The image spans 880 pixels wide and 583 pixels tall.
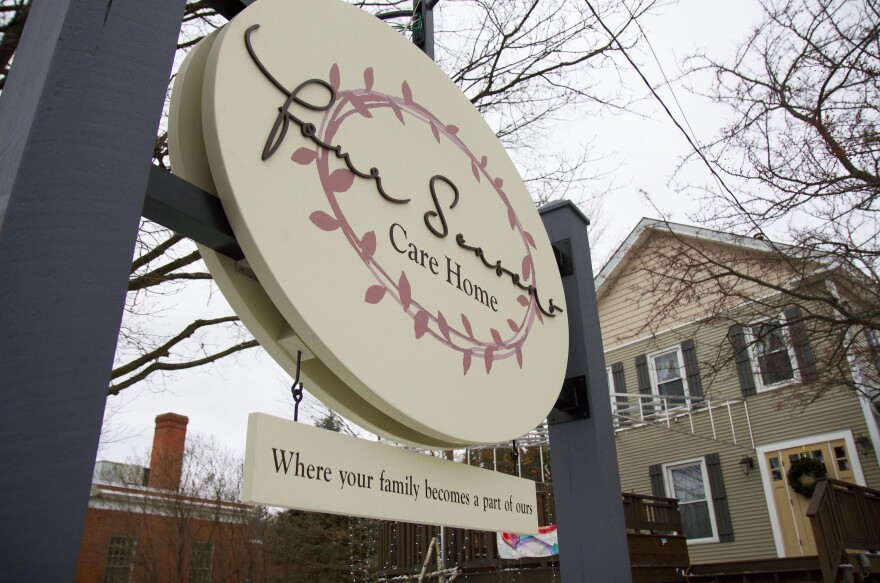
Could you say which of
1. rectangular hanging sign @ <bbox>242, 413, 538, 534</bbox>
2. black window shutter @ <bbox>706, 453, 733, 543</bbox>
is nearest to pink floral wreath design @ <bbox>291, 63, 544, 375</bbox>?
rectangular hanging sign @ <bbox>242, 413, 538, 534</bbox>

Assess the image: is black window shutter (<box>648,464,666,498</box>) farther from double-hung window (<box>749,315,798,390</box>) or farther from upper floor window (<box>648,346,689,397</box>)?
double-hung window (<box>749,315,798,390</box>)

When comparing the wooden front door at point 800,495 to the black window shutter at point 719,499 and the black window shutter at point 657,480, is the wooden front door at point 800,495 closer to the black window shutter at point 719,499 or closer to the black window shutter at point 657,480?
the black window shutter at point 719,499

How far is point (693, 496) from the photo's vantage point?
13305mm

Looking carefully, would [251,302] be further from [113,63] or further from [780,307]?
[780,307]

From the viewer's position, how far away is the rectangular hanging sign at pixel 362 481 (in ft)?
3.76

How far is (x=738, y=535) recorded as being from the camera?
12.2m

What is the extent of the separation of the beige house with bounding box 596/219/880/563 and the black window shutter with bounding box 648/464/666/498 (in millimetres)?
28

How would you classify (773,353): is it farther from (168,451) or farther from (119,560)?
(119,560)

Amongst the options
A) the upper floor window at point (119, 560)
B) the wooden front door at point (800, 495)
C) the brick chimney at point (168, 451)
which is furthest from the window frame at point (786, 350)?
the upper floor window at point (119, 560)

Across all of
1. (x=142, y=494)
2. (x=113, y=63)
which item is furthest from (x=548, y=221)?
(x=142, y=494)

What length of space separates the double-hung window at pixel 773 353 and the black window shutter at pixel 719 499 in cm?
183

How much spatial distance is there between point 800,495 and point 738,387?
2.44 m

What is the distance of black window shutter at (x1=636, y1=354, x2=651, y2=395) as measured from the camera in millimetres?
14602

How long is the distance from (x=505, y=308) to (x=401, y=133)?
591mm
